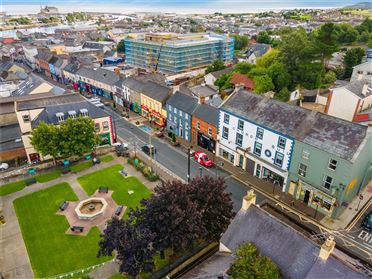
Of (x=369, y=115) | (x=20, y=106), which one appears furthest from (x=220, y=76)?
(x=20, y=106)

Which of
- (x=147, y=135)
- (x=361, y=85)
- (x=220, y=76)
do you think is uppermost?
(x=361, y=85)

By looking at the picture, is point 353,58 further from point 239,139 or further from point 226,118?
point 239,139

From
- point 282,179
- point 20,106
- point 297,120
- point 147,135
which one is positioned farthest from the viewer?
point 147,135

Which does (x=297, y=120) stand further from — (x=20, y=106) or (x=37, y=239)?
(x=20, y=106)

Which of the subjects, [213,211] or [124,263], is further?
[213,211]

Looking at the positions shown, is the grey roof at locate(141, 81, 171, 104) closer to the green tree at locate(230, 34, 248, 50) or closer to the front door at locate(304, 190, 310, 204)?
the front door at locate(304, 190, 310, 204)

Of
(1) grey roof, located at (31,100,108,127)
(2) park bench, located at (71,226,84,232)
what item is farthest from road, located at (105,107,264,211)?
(2) park bench, located at (71,226,84,232)

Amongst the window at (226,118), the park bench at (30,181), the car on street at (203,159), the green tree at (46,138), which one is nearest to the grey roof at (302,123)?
the window at (226,118)

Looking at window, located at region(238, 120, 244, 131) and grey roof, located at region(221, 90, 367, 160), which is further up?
grey roof, located at region(221, 90, 367, 160)

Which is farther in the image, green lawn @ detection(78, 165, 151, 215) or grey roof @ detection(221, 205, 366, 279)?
green lawn @ detection(78, 165, 151, 215)
